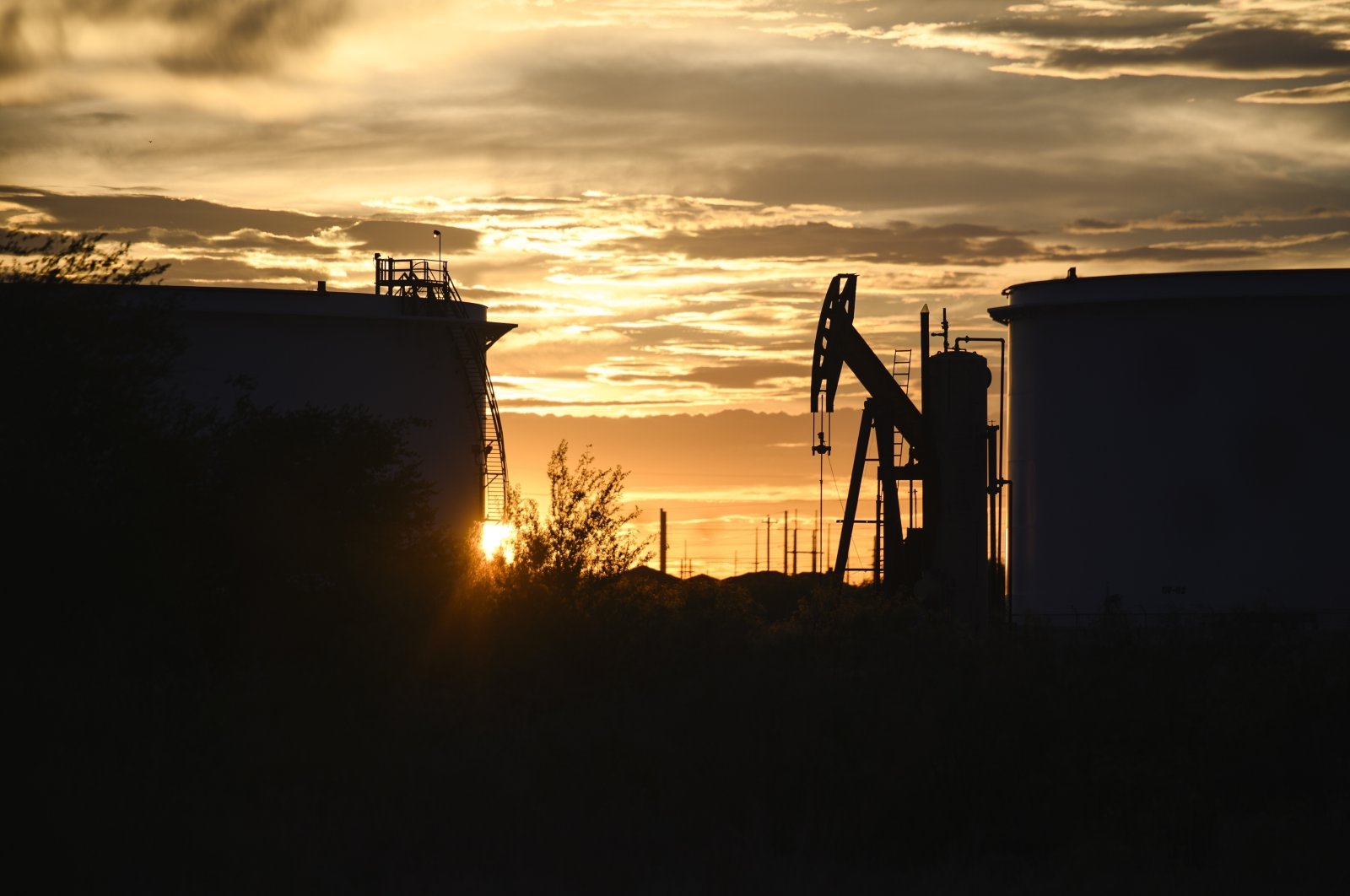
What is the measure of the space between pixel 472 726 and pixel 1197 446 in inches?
713

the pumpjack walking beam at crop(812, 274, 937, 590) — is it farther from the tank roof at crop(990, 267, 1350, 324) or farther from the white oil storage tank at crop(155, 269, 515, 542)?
the white oil storage tank at crop(155, 269, 515, 542)

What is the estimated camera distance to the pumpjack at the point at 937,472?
29609mm

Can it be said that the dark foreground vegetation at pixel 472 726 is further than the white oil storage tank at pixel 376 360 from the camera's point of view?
No

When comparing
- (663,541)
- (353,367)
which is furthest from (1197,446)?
(663,541)

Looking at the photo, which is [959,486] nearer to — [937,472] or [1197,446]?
[937,472]

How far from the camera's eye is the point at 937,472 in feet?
98.0

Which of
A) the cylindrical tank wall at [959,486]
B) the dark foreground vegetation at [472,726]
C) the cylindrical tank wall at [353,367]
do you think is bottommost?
the dark foreground vegetation at [472,726]

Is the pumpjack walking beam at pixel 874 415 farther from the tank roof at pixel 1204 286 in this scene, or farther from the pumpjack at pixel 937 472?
the tank roof at pixel 1204 286

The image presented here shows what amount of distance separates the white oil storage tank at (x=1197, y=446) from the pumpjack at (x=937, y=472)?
308 cm

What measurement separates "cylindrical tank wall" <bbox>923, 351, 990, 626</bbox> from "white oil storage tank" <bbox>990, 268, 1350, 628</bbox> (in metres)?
2.70

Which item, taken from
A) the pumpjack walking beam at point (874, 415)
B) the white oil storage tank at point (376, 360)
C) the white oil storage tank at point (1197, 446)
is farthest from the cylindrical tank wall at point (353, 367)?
the white oil storage tank at point (1197, 446)

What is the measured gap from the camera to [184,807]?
15500 mm

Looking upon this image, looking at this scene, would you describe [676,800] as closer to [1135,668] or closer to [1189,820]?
[1189,820]

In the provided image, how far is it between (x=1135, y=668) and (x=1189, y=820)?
4.37 meters
